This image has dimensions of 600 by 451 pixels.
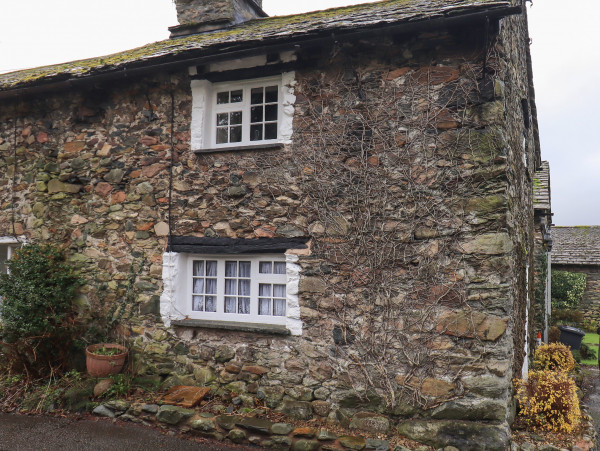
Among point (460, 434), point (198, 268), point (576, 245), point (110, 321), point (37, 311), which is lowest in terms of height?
point (460, 434)

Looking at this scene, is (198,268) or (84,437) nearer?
(84,437)

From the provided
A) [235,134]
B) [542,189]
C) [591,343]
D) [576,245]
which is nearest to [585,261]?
[576,245]

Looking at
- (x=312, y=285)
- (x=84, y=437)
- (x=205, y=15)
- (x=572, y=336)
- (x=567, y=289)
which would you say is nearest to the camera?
(x=84, y=437)

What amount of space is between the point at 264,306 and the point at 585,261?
17160 mm

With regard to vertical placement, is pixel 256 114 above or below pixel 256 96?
below

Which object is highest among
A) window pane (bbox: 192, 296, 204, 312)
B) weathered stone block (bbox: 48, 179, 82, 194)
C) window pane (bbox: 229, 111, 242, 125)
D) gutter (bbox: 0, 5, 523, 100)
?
gutter (bbox: 0, 5, 523, 100)

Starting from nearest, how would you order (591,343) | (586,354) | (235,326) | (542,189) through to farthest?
(235,326), (586,354), (542,189), (591,343)

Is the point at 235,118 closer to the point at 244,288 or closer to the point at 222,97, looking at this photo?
the point at 222,97

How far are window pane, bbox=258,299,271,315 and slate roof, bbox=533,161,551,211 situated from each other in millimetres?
7772

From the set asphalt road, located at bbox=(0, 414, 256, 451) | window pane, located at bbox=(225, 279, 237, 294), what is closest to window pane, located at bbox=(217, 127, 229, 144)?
window pane, located at bbox=(225, 279, 237, 294)

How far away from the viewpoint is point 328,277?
576 centimetres

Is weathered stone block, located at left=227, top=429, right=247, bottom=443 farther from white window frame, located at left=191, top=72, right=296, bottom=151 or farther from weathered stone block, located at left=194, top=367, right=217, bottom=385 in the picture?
white window frame, located at left=191, top=72, right=296, bottom=151

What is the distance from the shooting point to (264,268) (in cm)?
634

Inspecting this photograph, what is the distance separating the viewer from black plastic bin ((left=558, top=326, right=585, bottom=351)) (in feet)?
39.9
